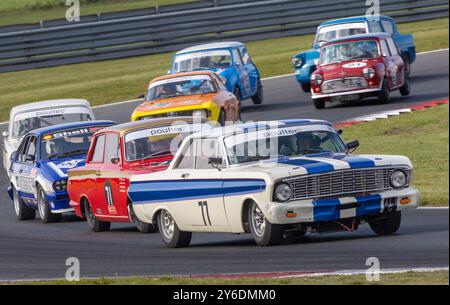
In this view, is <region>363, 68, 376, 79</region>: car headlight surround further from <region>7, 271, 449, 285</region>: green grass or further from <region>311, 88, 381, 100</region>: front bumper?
<region>7, 271, 449, 285</region>: green grass

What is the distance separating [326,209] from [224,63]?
51.2 feet

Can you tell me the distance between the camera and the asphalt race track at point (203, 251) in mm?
11391

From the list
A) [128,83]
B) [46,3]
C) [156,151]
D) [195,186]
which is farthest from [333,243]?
[46,3]

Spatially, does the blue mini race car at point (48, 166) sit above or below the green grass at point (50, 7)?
below

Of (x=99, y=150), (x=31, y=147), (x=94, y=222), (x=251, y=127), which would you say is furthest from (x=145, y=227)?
(x=31, y=147)

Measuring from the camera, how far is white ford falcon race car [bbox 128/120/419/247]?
12266mm

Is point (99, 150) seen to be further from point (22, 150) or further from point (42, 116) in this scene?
point (42, 116)

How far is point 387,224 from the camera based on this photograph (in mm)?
12914

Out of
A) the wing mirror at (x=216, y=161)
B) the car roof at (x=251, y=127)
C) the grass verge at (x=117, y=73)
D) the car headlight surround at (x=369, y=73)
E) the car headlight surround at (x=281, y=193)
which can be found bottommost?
the grass verge at (x=117, y=73)

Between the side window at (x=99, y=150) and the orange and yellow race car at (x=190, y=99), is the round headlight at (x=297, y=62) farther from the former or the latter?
the side window at (x=99, y=150)

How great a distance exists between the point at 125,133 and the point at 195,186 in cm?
298

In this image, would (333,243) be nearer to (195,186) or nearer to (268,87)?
(195,186)

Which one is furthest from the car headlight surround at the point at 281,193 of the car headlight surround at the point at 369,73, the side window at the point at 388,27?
the side window at the point at 388,27

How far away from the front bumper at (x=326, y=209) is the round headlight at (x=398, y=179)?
0.19 metres
